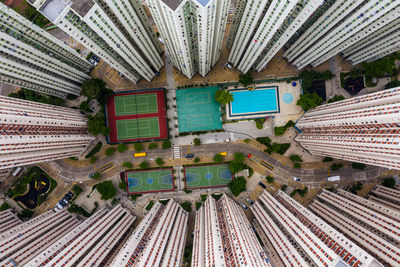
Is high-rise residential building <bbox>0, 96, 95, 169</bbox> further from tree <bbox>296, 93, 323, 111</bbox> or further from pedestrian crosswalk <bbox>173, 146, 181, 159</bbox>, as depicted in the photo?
tree <bbox>296, 93, 323, 111</bbox>

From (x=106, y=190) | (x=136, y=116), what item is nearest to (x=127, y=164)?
(x=106, y=190)

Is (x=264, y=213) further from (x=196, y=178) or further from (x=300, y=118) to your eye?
(x=300, y=118)

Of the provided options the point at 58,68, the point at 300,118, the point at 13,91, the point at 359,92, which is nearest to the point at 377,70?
the point at 359,92

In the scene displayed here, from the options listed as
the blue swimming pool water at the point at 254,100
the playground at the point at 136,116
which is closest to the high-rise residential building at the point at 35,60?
the playground at the point at 136,116

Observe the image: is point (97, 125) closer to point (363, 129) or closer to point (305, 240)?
point (305, 240)

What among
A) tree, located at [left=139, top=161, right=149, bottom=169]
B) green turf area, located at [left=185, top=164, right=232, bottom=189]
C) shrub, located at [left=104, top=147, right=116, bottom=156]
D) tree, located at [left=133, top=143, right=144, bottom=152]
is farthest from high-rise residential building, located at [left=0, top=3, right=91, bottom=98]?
green turf area, located at [left=185, top=164, right=232, bottom=189]

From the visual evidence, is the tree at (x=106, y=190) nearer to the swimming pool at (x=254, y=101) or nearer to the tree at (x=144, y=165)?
the tree at (x=144, y=165)
